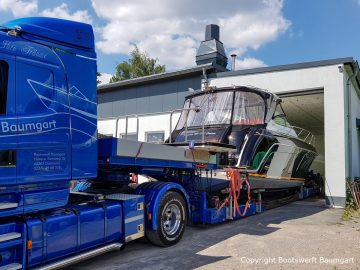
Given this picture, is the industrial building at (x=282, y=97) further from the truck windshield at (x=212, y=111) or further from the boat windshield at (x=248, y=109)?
the boat windshield at (x=248, y=109)

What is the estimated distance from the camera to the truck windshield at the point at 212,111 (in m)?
10.8

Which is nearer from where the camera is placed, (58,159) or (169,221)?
(58,159)

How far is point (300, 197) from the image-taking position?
14.6 meters

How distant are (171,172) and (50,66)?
3734 mm

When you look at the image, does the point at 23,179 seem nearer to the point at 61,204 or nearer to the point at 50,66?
the point at 61,204

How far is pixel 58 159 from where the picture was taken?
532cm

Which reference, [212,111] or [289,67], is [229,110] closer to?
[212,111]

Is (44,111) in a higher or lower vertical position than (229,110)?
lower

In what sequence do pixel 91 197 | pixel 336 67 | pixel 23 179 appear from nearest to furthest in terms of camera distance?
pixel 23 179 → pixel 91 197 → pixel 336 67

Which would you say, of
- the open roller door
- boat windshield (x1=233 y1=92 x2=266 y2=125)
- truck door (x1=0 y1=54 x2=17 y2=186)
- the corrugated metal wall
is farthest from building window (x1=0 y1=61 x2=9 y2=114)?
the corrugated metal wall

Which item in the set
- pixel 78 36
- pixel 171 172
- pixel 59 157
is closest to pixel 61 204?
pixel 59 157

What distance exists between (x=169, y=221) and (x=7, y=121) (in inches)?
142

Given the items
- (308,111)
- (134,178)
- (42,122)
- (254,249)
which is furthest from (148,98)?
(42,122)

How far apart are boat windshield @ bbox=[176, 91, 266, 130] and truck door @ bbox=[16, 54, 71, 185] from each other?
5.51 m
